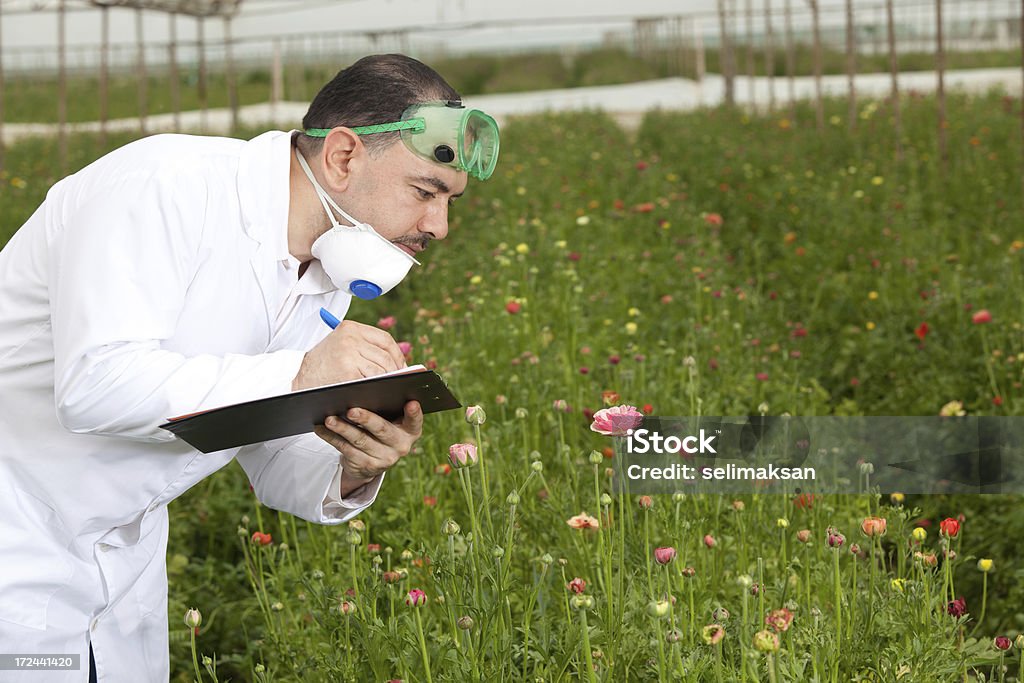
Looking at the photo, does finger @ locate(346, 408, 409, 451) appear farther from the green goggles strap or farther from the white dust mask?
the green goggles strap

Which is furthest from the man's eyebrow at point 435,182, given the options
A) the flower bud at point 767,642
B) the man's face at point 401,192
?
the flower bud at point 767,642

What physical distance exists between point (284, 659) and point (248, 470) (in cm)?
34

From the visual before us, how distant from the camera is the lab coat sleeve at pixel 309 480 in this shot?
1.66m

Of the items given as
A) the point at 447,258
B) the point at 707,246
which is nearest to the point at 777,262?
the point at 707,246

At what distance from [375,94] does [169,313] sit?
0.40 m

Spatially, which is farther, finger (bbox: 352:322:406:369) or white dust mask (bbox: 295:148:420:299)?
white dust mask (bbox: 295:148:420:299)

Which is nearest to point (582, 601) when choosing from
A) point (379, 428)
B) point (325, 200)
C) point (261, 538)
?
point (379, 428)

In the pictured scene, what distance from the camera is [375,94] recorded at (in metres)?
1.46

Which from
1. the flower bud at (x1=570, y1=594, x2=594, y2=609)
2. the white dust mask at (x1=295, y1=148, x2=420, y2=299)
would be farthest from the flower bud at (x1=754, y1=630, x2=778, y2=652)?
the white dust mask at (x1=295, y1=148, x2=420, y2=299)

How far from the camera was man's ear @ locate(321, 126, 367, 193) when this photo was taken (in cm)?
146

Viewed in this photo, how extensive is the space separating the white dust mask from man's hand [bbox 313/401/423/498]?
0.18m

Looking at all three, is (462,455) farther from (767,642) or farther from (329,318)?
(767,642)

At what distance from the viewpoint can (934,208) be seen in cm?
581

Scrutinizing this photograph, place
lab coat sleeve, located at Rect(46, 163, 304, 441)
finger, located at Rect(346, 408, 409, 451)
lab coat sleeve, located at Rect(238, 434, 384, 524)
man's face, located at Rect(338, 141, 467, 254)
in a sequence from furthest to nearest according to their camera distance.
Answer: lab coat sleeve, located at Rect(238, 434, 384, 524) → man's face, located at Rect(338, 141, 467, 254) → finger, located at Rect(346, 408, 409, 451) → lab coat sleeve, located at Rect(46, 163, 304, 441)
